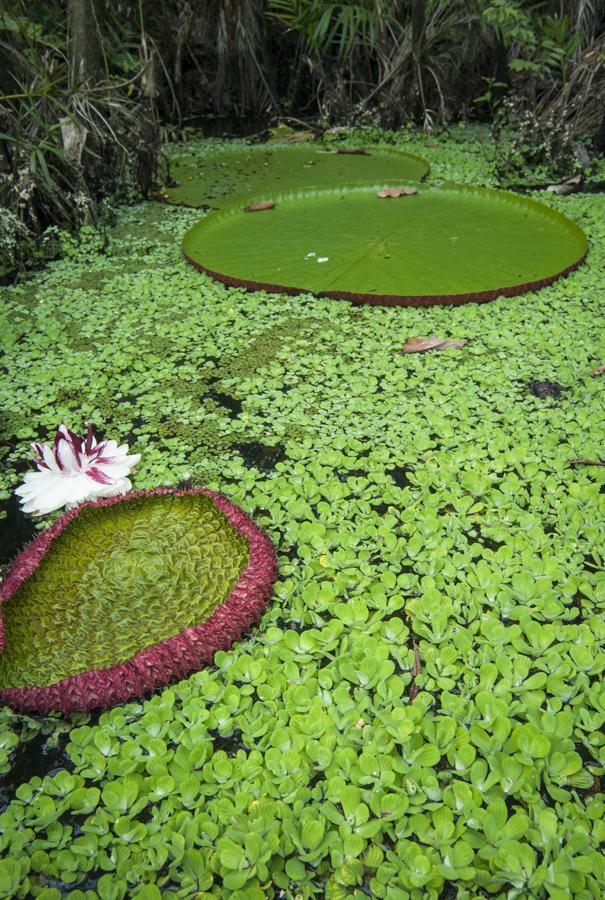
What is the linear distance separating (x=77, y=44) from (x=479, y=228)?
2671 millimetres

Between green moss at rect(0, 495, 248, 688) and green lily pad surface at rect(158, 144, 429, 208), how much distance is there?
2.62 m

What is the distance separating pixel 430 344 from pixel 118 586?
4.91 ft

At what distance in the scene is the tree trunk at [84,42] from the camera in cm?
382

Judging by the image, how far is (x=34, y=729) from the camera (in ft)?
3.98

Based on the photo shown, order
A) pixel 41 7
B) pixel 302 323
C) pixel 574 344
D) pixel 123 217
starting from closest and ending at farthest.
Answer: pixel 574 344 → pixel 302 323 → pixel 123 217 → pixel 41 7

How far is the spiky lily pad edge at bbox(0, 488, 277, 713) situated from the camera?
120 cm

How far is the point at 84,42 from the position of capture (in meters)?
3.87

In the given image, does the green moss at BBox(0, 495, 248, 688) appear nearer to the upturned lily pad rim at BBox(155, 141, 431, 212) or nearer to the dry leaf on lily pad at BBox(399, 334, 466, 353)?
the dry leaf on lily pad at BBox(399, 334, 466, 353)

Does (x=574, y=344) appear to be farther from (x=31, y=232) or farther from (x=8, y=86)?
(x=8, y=86)

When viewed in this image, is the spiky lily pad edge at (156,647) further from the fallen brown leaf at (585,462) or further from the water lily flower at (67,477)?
the fallen brown leaf at (585,462)

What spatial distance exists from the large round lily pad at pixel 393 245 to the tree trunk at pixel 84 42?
1.39 meters

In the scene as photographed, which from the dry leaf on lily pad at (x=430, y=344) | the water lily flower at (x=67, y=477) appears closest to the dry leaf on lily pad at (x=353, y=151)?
the dry leaf on lily pad at (x=430, y=344)

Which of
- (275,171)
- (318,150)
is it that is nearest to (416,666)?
(275,171)

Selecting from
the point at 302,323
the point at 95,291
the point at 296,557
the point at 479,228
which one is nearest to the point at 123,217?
the point at 95,291
